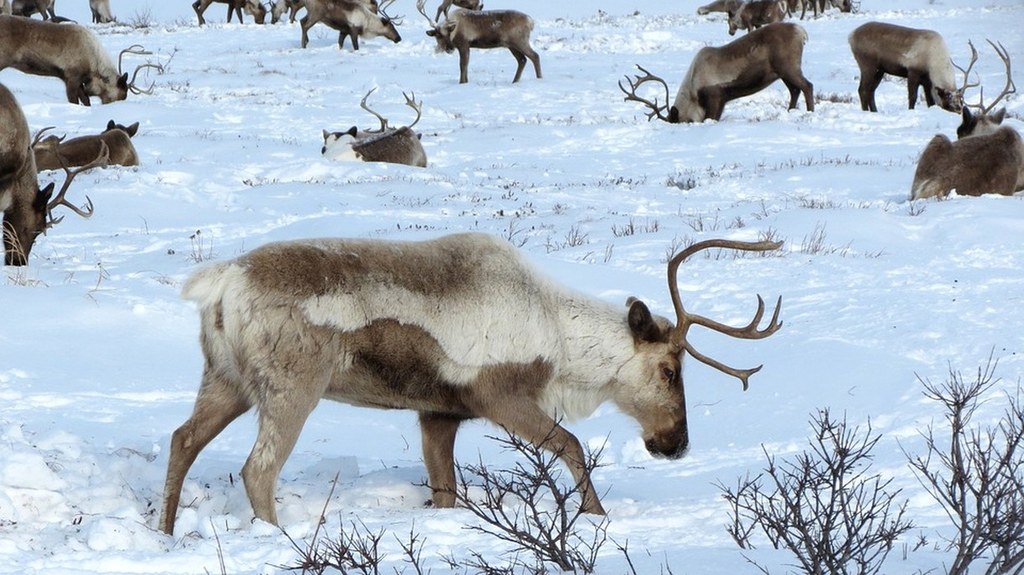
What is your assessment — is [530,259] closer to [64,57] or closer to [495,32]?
[64,57]

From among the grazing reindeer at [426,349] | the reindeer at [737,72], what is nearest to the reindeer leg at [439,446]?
the grazing reindeer at [426,349]

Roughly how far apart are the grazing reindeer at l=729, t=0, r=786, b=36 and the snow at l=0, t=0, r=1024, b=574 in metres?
12.4

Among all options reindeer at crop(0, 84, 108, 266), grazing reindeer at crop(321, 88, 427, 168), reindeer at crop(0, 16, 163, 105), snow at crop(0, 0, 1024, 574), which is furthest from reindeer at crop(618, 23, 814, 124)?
reindeer at crop(0, 84, 108, 266)

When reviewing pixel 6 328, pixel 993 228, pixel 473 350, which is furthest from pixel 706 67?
pixel 473 350

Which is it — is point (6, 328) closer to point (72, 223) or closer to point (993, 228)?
point (72, 223)

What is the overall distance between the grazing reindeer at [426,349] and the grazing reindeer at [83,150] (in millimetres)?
9444

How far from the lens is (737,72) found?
2153 cm

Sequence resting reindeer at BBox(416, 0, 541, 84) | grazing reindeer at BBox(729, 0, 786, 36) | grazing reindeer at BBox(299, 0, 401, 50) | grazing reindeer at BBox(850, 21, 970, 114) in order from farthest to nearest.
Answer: grazing reindeer at BBox(729, 0, 786, 36)
grazing reindeer at BBox(299, 0, 401, 50)
resting reindeer at BBox(416, 0, 541, 84)
grazing reindeer at BBox(850, 21, 970, 114)

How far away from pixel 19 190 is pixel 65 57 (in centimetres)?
1152

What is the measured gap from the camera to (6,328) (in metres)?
7.83

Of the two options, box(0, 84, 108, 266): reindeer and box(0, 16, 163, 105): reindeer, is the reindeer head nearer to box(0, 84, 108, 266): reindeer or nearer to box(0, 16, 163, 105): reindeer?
box(0, 84, 108, 266): reindeer

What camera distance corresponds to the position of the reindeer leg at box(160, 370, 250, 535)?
5203 millimetres

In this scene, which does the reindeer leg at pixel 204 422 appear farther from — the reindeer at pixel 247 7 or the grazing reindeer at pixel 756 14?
the reindeer at pixel 247 7

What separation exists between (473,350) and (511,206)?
832cm
